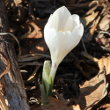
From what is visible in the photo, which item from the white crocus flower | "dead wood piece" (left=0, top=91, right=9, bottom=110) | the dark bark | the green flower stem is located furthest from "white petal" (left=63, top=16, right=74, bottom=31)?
"dead wood piece" (left=0, top=91, right=9, bottom=110)

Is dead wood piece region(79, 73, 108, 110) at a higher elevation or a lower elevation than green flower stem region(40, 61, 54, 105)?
lower

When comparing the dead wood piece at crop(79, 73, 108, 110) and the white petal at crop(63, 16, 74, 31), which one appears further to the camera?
the dead wood piece at crop(79, 73, 108, 110)

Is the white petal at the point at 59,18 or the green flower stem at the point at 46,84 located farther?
the green flower stem at the point at 46,84

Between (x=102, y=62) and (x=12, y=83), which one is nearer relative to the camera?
(x=12, y=83)

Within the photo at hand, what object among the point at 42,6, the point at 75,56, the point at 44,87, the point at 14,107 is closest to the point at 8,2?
the point at 42,6

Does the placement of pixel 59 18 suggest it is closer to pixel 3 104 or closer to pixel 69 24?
pixel 69 24

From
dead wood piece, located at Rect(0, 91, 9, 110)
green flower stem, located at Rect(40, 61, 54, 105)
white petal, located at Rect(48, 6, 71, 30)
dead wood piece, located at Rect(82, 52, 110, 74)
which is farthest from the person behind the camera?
dead wood piece, located at Rect(82, 52, 110, 74)

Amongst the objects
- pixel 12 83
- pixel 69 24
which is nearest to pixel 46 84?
pixel 12 83

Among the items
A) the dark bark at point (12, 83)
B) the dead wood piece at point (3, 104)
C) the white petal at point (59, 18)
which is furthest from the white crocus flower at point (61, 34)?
the dead wood piece at point (3, 104)

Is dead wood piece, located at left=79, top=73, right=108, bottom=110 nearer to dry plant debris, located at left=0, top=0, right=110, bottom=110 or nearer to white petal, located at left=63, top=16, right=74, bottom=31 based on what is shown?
dry plant debris, located at left=0, top=0, right=110, bottom=110

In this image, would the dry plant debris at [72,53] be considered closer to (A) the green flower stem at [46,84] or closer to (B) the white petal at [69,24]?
(A) the green flower stem at [46,84]
